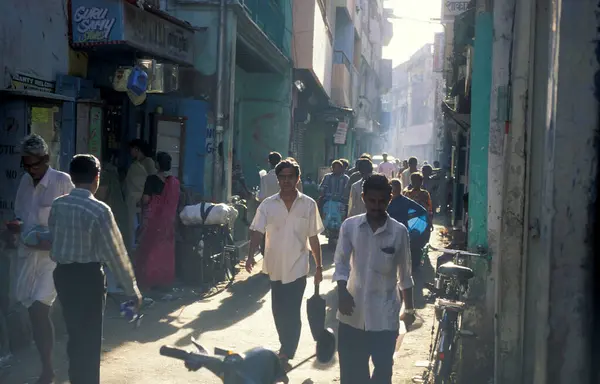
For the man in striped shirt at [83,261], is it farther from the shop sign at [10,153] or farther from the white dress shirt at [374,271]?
the shop sign at [10,153]

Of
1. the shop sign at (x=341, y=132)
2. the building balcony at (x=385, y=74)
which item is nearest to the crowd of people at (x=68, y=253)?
the shop sign at (x=341, y=132)

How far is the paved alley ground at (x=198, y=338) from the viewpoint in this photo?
6.06 metres

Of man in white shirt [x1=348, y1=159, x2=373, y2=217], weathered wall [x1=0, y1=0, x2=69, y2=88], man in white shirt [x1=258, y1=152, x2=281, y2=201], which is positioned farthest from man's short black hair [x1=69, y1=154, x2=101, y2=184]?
man in white shirt [x1=258, y1=152, x2=281, y2=201]

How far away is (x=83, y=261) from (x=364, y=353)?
1.86m

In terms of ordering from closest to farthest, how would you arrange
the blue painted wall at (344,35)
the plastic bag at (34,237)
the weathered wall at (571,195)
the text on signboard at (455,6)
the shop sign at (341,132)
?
1. the weathered wall at (571,195)
2. the plastic bag at (34,237)
3. the text on signboard at (455,6)
4. the shop sign at (341,132)
5. the blue painted wall at (344,35)

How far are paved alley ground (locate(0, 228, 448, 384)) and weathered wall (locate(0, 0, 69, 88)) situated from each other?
2.84 m

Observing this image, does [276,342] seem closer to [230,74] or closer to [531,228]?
[531,228]

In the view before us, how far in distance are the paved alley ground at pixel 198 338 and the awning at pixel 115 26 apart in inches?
128

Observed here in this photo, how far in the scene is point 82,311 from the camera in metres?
4.59

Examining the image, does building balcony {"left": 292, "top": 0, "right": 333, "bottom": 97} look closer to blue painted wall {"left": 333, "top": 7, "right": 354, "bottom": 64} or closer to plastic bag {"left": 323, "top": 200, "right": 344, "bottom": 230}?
plastic bag {"left": 323, "top": 200, "right": 344, "bottom": 230}

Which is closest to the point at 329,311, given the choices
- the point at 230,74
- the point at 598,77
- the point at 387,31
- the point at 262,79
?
the point at 230,74

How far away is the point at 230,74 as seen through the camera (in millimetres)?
12875

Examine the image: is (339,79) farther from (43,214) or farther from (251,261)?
(43,214)

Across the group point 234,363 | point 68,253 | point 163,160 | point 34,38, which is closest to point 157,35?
point 163,160
